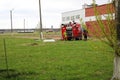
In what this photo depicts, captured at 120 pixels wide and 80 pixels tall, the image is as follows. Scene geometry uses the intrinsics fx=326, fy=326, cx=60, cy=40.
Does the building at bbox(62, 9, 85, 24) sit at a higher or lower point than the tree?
higher

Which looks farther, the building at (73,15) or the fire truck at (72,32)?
the building at (73,15)

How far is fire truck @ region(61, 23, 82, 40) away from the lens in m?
41.7

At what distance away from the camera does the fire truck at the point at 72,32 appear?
4166 cm

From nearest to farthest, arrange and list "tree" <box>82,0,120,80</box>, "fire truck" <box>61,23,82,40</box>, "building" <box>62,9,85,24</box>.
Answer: "tree" <box>82,0,120,80</box>
"fire truck" <box>61,23,82,40</box>
"building" <box>62,9,85,24</box>

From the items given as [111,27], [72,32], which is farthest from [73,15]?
[111,27]

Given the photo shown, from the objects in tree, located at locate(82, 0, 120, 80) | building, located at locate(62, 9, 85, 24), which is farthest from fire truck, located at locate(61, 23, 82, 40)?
tree, located at locate(82, 0, 120, 80)

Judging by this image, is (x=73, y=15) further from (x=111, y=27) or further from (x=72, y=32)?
(x=111, y=27)

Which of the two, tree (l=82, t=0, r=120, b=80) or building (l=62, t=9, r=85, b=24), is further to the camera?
building (l=62, t=9, r=85, b=24)

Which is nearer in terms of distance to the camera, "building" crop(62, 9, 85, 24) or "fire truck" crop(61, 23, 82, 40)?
"fire truck" crop(61, 23, 82, 40)

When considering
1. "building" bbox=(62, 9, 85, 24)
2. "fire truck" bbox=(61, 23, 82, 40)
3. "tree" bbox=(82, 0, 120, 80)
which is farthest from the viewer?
"building" bbox=(62, 9, 85, 24)

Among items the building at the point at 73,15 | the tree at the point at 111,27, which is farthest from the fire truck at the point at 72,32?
the tree at the point at 111,27

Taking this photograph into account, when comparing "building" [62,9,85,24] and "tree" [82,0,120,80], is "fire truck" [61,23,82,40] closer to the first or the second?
"building" [62,9,85,24]

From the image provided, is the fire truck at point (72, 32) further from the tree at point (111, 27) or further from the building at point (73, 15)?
the tree at point (111, 27)

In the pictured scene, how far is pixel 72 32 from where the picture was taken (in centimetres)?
4175
